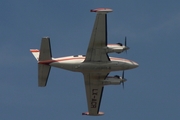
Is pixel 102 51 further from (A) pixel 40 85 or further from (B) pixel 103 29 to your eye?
(A) pixel 40 85

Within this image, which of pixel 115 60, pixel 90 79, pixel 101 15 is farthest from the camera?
pixel 90 79

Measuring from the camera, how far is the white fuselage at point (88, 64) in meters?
93.4

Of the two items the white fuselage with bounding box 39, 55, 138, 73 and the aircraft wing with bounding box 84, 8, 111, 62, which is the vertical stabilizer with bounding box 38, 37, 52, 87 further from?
the aircraft wing with bounding box 84, 8, 111, 62

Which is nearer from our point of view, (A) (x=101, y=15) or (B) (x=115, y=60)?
(A) (x=101, y=15)

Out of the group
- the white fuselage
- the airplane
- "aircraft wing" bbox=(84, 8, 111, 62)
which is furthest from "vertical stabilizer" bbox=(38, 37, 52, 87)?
"aircraft wing" bbox=(84, 8, 111, 62)

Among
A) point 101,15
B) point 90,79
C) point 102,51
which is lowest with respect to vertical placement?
point 90,79

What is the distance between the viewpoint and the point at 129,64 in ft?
314

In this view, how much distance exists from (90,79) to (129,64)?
931 cm

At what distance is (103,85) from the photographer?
336 feet

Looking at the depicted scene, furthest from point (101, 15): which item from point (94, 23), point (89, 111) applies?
point (89, 111)

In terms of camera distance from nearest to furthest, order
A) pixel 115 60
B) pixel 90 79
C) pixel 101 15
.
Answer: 1. pixel 101 15
2. pixel 115 60
3. pixel 90 79

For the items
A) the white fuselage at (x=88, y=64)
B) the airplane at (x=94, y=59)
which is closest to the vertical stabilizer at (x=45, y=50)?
the airplane at (x=94, y=59)

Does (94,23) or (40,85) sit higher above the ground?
(94,23)

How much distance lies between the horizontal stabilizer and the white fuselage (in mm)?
1019
